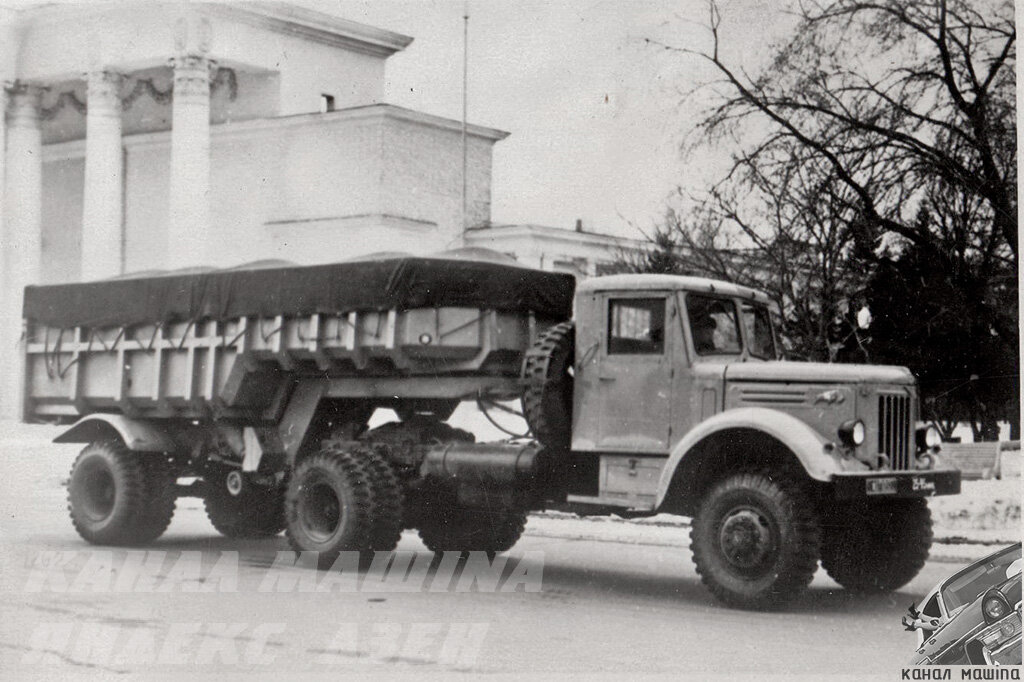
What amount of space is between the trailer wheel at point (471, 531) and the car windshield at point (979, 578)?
15.7ft

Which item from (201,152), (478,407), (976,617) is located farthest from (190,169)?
(976,617)

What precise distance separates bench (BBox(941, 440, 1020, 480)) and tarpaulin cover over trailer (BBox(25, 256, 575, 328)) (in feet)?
11.0

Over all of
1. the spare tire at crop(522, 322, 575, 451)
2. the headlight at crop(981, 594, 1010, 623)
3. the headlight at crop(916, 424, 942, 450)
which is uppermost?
the spare tire at crop(522, 322, 575, 451)

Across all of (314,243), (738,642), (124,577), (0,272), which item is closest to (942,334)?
(738,642)

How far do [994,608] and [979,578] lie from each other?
24 cm

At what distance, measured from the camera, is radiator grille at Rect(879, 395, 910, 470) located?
8.91 meters

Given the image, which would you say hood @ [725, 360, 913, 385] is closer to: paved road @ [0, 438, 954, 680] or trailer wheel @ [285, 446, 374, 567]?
paved road @ [0, 438, 954, 680]

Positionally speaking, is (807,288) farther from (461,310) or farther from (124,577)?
(124,577)

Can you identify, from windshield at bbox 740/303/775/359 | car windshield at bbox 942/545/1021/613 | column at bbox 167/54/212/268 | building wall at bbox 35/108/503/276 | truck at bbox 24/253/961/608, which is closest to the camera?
car windshield at bbox 942/545/1021/613

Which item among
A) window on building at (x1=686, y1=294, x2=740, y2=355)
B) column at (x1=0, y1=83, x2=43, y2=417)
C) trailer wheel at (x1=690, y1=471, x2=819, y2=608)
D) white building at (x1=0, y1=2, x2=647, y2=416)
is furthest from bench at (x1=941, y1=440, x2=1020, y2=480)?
column at (x1=0, y1=83, x2=43, y2=417)

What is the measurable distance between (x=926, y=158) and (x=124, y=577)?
6.64m

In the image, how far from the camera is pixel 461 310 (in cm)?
1040

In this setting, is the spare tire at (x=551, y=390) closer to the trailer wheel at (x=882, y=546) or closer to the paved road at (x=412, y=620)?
the paved road at (x=412, y=620)

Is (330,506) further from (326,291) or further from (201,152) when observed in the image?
(201,152)
